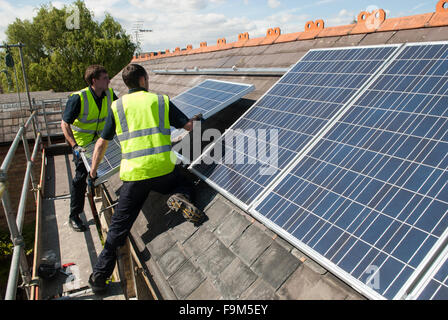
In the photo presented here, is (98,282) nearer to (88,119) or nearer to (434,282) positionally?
(88,119)

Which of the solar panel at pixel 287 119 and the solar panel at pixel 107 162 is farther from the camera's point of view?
the solar panel at pixel 107 162

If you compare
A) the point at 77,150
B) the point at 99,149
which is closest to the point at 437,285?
the point at 99,149

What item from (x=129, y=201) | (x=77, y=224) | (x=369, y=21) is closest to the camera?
(x=129, y=201)

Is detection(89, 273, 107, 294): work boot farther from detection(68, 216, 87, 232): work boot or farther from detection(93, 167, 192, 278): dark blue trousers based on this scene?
detection(68, 216, 87, 232): work boot

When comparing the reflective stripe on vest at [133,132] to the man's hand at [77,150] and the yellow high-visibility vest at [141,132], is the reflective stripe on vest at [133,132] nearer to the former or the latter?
the yellow high-visibility vest at [141,132]

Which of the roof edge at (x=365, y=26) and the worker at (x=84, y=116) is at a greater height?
the roof edge at (x=365, y=26)

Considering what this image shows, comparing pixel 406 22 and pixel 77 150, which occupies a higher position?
pixel 406 22

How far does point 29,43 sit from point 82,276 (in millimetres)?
42262

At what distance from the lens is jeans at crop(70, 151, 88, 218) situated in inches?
229

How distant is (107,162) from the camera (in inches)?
190

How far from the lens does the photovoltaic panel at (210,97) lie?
4.60 metres

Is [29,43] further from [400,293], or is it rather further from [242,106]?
[400,293]

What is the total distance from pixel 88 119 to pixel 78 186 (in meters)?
1.23

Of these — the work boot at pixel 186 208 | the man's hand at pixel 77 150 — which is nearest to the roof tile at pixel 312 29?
the work boot at pixel 186 208
